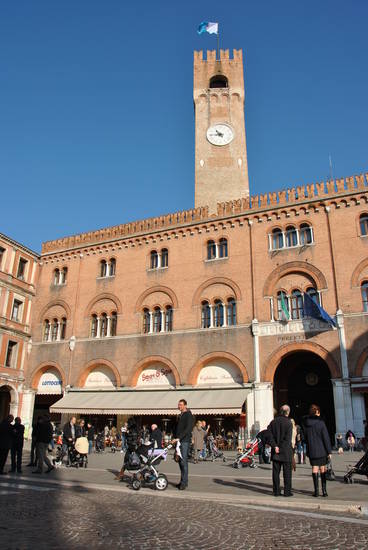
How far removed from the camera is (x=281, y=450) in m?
8.23

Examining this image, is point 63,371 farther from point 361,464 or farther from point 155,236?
point 361,464

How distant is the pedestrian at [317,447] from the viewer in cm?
816

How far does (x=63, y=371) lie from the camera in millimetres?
27500

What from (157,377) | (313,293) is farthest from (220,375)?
(313,293)

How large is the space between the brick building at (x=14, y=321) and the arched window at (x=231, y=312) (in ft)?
43.8

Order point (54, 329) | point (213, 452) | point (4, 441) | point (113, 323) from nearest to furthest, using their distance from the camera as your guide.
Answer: point (4, 441)
point (213, 452)
point (113, 323)
point (54, 329)

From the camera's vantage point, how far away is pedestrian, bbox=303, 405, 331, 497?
321 inches

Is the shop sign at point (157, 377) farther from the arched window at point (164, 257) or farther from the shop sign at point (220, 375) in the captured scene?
the arched window at point (164, 257)

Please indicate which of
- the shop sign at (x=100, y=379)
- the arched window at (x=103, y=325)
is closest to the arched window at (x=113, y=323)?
the arched window at (x=103, y=325)

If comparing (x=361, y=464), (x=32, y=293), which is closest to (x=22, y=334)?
(x=32, y=293)

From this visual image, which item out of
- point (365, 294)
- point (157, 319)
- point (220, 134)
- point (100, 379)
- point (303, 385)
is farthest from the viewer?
point (220, 134)

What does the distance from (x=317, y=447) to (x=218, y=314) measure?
16181 mm

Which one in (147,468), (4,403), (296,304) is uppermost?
(296,304)

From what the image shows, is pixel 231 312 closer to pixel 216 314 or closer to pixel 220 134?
pixel 216 314
